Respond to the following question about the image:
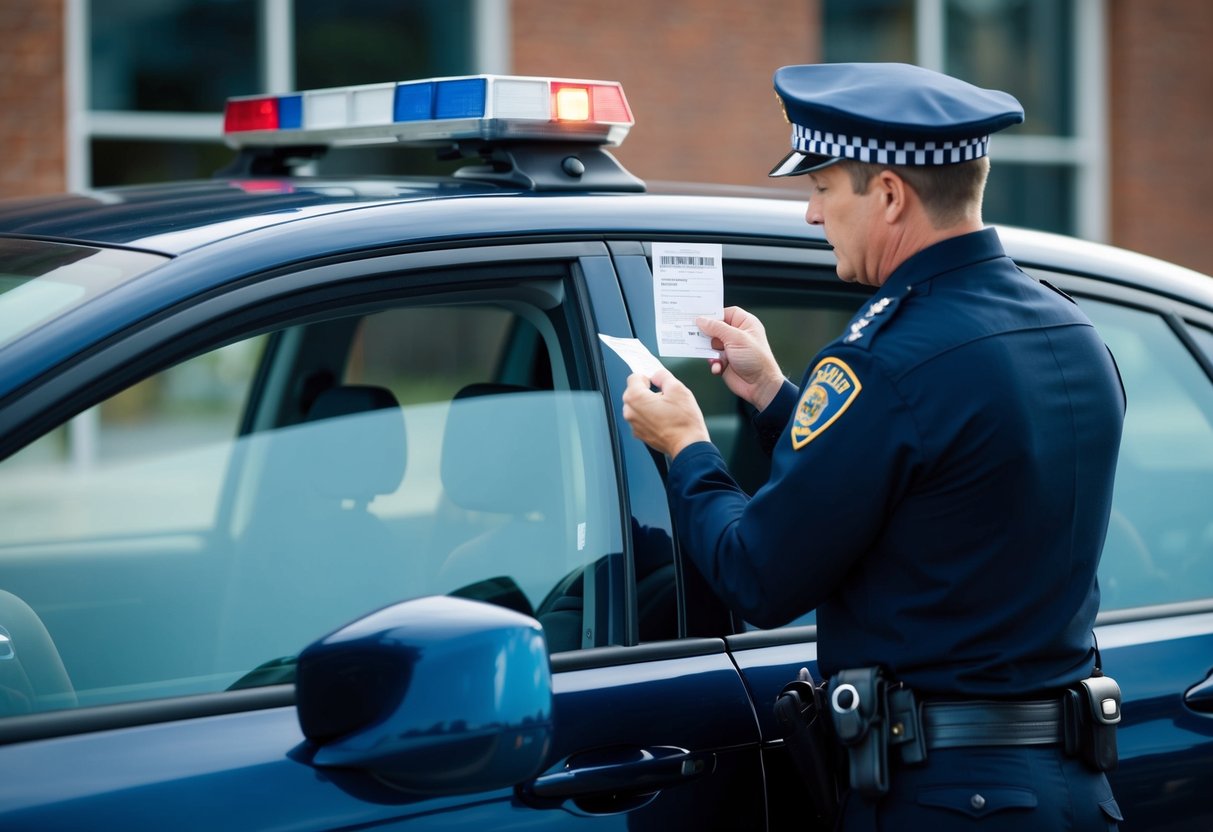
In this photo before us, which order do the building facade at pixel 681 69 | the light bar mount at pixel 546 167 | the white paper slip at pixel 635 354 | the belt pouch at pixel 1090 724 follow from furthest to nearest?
1. the building facade at pixel 681 69
2. the light bar mount at pixel 546 167
3. the white paper slip at pixel 635 354
4. the belt pouch at pixel 1090 724

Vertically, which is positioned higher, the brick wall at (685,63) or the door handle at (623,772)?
the brick wall at (685,63)

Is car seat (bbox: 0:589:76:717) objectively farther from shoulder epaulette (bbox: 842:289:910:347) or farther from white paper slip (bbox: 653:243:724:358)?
shoulder epaulette (bbox: 842:289:910:347)

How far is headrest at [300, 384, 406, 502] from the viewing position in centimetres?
197

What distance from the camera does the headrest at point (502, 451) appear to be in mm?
1846

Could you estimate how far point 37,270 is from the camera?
1.66 metres

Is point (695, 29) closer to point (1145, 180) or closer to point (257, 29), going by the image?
point (257, 29)

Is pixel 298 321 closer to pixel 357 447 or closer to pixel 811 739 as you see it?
pixel 357 447

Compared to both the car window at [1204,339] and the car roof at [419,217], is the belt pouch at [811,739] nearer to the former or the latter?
the car roof at [419,217]

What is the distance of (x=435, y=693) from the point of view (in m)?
1.33

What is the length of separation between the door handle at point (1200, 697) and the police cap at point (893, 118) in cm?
79

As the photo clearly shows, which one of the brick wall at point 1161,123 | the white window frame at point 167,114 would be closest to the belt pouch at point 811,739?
the white window frame at point 167,114

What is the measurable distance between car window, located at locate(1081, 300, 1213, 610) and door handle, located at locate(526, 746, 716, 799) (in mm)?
786

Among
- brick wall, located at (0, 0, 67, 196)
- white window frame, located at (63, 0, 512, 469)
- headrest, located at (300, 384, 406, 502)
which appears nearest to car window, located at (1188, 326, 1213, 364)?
headrest, located at (300, 384, 406, 502)

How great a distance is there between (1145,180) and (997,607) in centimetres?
843
